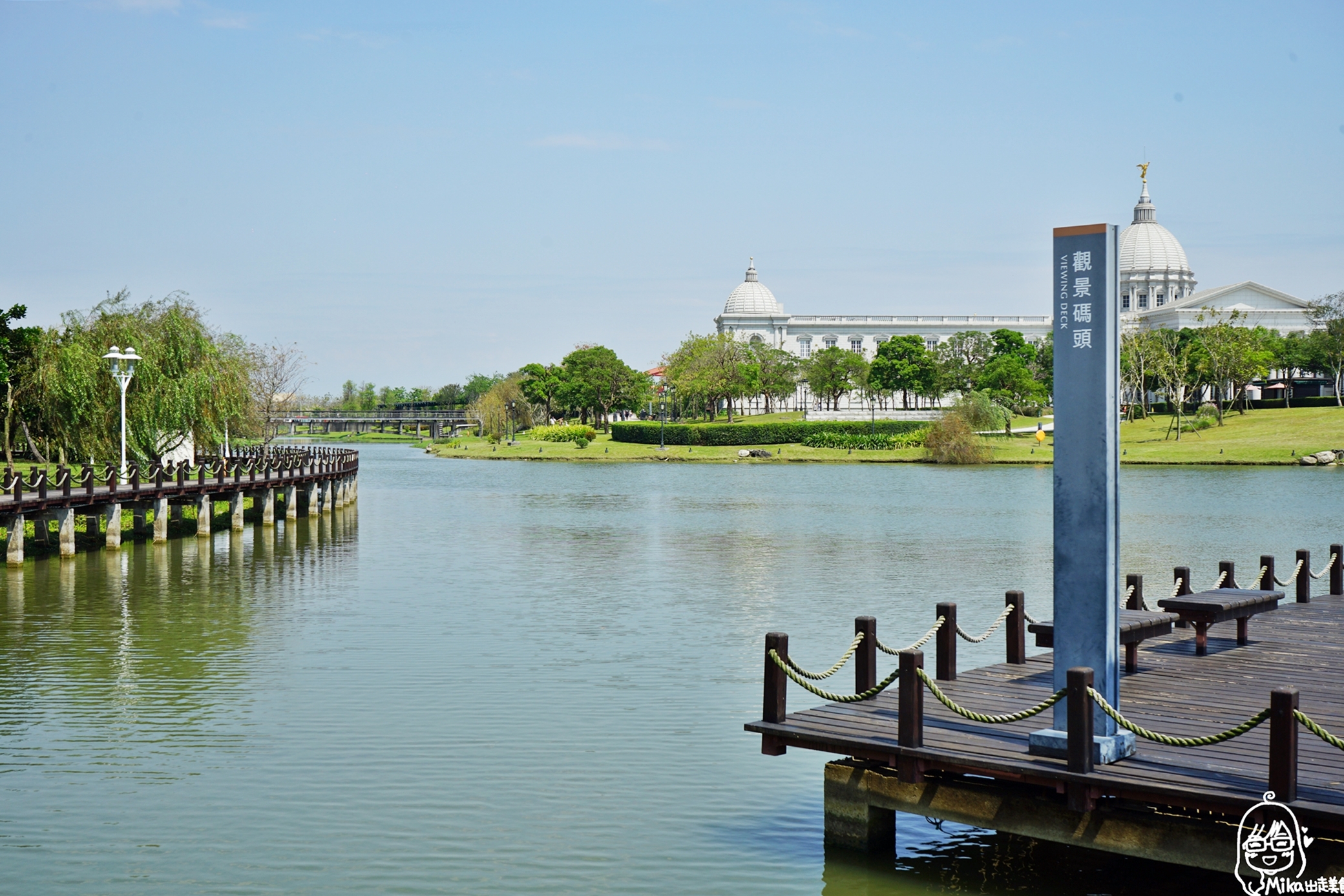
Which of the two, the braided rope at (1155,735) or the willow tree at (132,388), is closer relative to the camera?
the braided rope at (1155,735)

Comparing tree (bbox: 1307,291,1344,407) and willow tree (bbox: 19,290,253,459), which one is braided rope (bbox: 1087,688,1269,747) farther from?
tree (bbox: 1307,291,1344,407)

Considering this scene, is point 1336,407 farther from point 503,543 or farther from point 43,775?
point 43,775

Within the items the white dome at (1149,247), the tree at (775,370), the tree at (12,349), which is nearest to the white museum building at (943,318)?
the white dome at (1149,247)

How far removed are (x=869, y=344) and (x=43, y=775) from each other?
154 m

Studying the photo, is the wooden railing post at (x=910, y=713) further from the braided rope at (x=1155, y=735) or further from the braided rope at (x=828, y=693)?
the braided rope at (x=1155, y=735)

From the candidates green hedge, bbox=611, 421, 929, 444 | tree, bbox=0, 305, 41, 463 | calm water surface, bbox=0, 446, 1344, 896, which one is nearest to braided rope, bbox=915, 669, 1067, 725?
calm water surface, bbox=0, 446, 1344, 896

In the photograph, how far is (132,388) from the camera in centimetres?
4353

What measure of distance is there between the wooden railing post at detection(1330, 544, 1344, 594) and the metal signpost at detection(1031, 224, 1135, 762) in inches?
463

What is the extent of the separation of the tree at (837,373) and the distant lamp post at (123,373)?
294 ft

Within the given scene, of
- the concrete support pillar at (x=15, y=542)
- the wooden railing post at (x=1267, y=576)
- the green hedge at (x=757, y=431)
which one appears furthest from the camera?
the green hedge at (x=757, y=431)

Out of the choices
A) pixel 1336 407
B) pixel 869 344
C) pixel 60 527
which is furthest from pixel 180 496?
pixel 869 344

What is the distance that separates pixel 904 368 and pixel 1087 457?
113 meters

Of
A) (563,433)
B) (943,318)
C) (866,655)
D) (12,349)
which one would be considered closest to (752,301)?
(943,318)

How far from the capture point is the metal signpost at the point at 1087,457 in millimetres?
9992
